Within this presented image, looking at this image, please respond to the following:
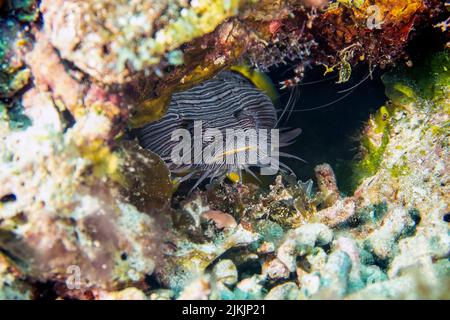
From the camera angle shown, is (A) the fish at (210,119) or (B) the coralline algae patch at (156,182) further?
(A) the fish at (210,119)

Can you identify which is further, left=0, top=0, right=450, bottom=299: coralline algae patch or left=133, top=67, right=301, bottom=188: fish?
left=133, top=67, right=301, bottom=188: fish

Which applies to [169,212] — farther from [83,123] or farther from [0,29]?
[0,29]

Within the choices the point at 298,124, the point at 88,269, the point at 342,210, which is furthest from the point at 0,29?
the point at 298,124

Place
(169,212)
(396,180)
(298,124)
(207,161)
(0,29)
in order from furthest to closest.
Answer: (298,124)
(396,180)
(207,161)
(169,212)
(0,29)
